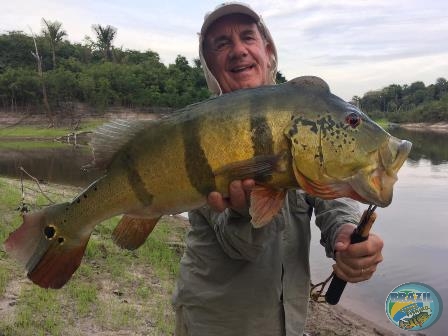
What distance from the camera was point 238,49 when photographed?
305 cm

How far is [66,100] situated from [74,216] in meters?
49.7

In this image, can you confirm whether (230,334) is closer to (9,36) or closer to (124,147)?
(124,147)

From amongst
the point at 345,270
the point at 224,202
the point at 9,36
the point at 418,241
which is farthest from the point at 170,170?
the point at 9,36

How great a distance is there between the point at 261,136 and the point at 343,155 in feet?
1.16

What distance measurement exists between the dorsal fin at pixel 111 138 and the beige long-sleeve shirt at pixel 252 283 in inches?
24.0

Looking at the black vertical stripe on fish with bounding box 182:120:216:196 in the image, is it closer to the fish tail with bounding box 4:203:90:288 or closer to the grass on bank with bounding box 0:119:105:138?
the fish tail with bounding box 4:203:90:288

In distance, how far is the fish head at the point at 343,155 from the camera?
1929 mm

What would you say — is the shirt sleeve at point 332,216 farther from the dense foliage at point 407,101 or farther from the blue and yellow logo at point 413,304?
the dense foliage at point 407,101

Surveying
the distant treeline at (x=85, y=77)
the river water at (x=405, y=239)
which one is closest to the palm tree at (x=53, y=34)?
the distant treeline at (x=85, y=77)

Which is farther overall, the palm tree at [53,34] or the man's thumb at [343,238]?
the palm tree at [53,34]

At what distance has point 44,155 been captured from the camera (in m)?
29.2

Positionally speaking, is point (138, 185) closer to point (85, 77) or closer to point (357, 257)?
point (357, 257)

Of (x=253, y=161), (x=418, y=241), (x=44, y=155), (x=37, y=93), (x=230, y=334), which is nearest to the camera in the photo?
(x=253, y=161)

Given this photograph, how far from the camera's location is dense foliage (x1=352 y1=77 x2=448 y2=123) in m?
82.3
